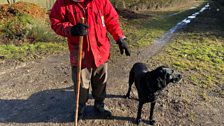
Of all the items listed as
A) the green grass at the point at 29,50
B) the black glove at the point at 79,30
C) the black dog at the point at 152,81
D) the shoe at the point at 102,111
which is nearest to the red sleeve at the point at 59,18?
the black glove at the point at 79,30

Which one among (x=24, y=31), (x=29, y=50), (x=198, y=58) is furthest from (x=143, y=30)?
(x=29, y=50)

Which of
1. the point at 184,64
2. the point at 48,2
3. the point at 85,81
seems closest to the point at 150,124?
the point at 85,81

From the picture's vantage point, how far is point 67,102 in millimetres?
5648

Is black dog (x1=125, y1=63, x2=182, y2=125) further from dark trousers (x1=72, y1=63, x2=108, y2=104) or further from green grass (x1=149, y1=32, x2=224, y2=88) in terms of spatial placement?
green grass (x1=149, y1=32, x2=224, y2=88)

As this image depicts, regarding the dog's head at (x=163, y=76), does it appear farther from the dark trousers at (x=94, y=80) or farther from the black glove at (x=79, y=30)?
the black glove at (x=79, y=30)

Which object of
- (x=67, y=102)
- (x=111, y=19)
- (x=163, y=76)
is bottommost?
(x=67, y=102)

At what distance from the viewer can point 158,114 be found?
5.37m

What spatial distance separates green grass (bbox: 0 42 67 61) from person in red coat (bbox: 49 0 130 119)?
3.47m

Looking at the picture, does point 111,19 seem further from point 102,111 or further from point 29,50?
point 29,50

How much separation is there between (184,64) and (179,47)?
5.73 feet

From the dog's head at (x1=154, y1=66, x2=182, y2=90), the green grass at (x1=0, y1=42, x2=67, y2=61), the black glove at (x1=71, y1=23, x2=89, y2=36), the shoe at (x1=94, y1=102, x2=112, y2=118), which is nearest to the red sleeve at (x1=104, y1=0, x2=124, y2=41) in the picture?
the black glove at (x1=71, y1=23, x2=89, y2=36)

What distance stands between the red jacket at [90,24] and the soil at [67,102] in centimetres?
101

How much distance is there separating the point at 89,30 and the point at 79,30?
42 cm

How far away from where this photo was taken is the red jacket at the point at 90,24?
429 centimetres
